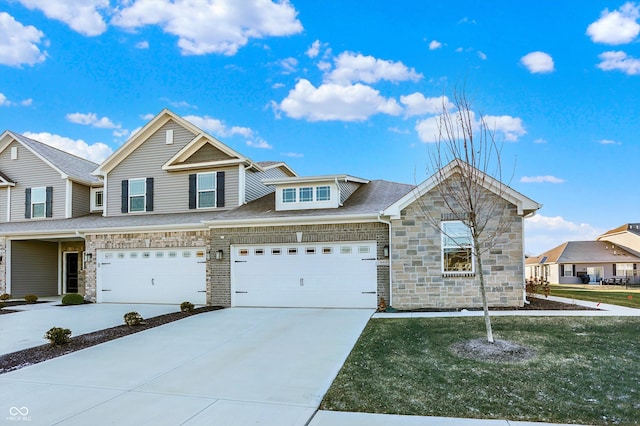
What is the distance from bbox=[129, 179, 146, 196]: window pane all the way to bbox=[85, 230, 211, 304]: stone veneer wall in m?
2.55

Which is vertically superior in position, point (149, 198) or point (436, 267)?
point (149, 198)

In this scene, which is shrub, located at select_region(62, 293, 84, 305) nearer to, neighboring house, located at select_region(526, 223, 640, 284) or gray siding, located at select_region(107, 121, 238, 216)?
gray siding, located at select_region(107, 121, 238, 216)

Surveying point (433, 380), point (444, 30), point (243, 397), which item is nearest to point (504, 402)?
point (433, 380)

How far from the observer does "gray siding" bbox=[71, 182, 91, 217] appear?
749 inches

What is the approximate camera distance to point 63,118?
2048cm

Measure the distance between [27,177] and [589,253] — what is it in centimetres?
4133

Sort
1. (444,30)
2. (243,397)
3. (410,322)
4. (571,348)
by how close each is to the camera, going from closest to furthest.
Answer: (243,397) < (571,348) < (410,322) < (444,30)

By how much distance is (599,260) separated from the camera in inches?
1350

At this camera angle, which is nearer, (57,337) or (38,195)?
(57,337)

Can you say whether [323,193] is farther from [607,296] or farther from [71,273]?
[71,273]

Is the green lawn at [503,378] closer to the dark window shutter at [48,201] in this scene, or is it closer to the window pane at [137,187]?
the window pane at [137,187]

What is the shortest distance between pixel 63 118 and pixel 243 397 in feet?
67.7

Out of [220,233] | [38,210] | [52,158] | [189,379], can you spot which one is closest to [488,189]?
[220,233]

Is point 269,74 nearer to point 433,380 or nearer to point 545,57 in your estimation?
point 545,57
